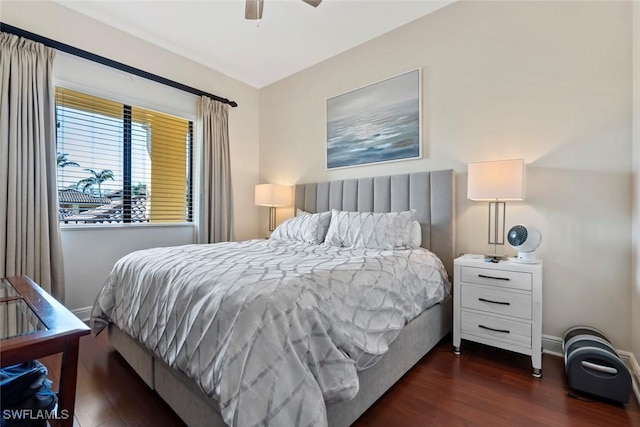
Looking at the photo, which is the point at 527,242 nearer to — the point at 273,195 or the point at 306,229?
the point at 306,229

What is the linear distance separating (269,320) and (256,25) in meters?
2.96

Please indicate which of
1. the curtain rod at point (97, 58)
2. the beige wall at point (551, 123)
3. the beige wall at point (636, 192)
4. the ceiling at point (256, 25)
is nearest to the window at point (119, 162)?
the curtain rod at point (97, 58)

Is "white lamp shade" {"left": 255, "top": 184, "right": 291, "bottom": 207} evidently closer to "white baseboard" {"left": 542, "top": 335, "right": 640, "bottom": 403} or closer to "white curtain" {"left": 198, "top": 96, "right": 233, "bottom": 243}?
"white curtain" {"left": 198, "top": 96, "right": 233, "bottom": 243}

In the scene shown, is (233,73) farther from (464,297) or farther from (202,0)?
(464,297)

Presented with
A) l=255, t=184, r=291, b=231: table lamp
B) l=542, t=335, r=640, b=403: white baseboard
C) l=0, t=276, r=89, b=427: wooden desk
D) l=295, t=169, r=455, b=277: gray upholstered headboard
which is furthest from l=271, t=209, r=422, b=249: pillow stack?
l=0, t=276, r=89, b=427: wooden desk

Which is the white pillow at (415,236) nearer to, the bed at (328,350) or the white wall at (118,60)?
the bed at (328,350)

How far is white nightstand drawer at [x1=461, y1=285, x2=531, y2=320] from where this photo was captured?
1893 millimetres

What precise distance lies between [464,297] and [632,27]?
2078mm

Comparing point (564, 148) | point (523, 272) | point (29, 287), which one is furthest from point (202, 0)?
point (523, 272)

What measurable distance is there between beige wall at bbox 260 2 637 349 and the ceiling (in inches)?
14.5

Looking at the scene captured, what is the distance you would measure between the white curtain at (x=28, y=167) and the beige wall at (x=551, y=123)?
3.12 m

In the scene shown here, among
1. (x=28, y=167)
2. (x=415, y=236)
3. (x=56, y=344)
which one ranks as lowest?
(x=56, y=344)

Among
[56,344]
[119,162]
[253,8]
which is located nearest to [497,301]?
[56,344]

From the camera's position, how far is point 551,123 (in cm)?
A: 216
